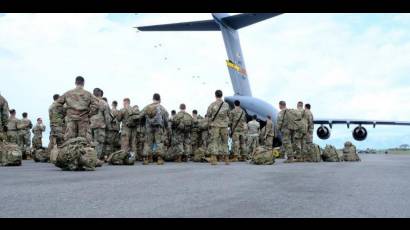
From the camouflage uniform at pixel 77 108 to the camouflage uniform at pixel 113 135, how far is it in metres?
3.75

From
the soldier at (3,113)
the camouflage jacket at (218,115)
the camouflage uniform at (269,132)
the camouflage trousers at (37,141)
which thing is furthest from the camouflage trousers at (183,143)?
the camouflage trousers at (37,141)

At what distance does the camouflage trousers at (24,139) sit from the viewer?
18.4m

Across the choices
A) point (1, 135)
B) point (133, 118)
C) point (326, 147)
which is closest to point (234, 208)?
point (1, 135)

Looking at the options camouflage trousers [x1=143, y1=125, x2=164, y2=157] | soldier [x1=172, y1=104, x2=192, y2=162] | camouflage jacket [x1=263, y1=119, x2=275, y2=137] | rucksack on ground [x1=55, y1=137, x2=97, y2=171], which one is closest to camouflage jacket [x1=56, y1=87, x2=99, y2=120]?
A: rucksack on ground [x1=55, y1=137, x2=97, y2=171]

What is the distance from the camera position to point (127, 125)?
1411 centimetres

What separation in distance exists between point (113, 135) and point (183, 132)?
2347 mm

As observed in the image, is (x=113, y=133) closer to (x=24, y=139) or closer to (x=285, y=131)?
(x=285, y=131)

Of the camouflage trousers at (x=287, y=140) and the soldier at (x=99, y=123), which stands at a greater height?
the soldier at (x=99, y=123)

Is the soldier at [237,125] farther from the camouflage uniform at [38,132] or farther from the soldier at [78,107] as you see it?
the camouflage uniform at [38,132]

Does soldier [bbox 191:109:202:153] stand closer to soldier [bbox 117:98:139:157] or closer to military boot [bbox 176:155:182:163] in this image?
military boot [bbox 176:155:182:163]

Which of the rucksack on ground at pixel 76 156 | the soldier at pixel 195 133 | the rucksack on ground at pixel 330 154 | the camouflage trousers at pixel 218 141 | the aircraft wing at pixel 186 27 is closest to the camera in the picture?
the rucksack on ground at pixel 76 156

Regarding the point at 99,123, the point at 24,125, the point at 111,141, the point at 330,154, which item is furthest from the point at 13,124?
the point at 330,154

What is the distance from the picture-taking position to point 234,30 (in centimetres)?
2373
